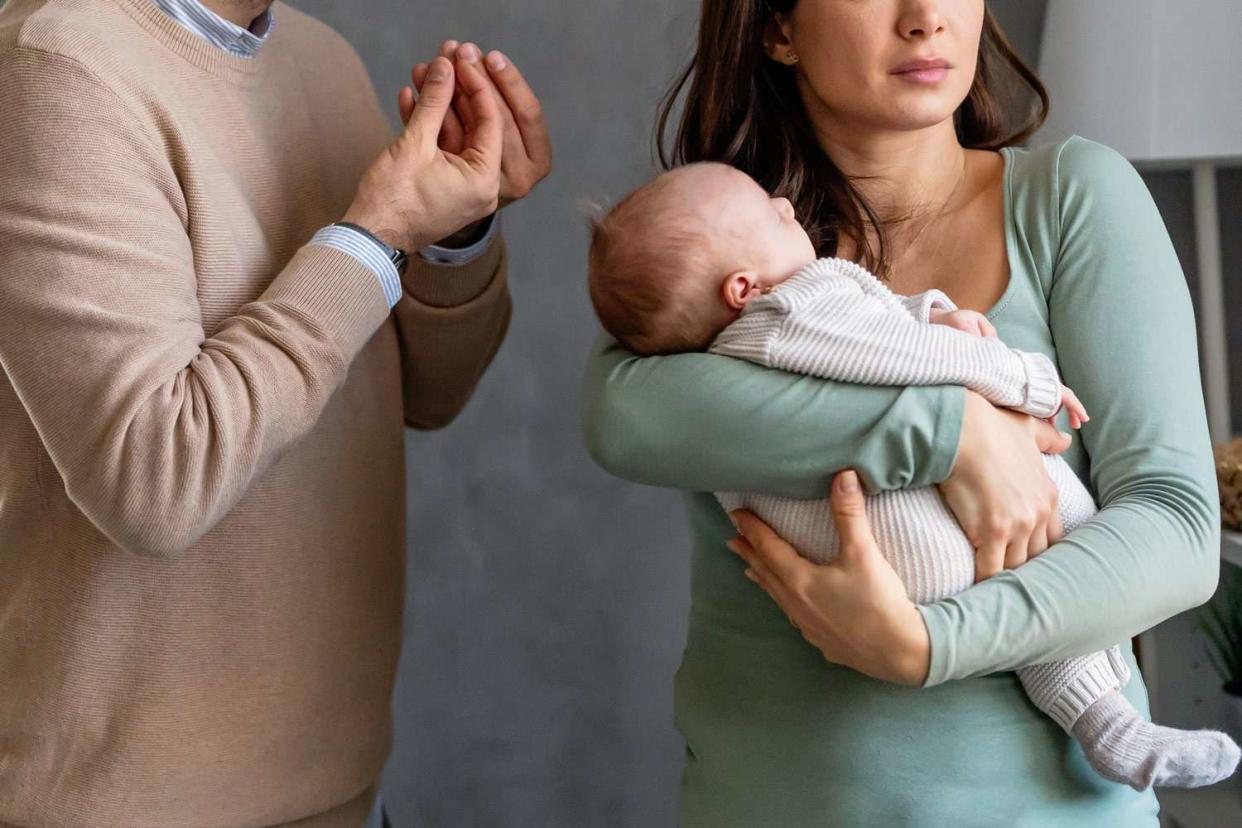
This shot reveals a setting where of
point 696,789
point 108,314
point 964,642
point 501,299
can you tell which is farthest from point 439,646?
point 964,642

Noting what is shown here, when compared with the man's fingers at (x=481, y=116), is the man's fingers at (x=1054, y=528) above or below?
below

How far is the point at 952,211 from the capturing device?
1394 mm

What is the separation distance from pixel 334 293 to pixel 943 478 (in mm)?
642

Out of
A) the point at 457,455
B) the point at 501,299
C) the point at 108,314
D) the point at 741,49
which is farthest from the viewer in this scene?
the point at 457,455

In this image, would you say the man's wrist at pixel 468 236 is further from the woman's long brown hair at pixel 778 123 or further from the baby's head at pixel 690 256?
the baby's head at pixel 690 256

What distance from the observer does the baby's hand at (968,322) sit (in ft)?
3.86

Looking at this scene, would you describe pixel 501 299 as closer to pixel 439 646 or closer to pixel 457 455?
pixel 457 455

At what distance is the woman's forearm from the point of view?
1.11 m

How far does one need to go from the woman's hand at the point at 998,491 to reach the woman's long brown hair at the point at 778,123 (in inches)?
12.0

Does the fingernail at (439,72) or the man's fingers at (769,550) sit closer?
the man's fingers at (769,550)

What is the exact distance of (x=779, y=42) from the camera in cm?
148

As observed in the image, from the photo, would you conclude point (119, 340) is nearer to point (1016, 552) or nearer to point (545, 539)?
point (1016, 552)

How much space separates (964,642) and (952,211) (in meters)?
0.54

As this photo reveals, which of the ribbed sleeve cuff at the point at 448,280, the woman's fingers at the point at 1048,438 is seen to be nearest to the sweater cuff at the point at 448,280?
the ribbed sleeve cuff at the point at 448,280
